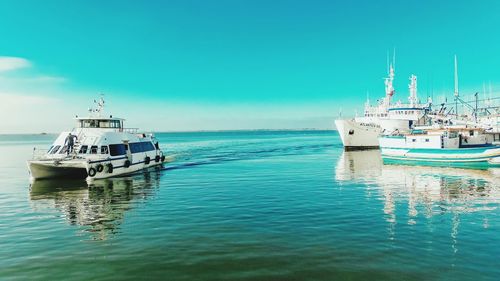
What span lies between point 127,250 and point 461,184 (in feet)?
84.1

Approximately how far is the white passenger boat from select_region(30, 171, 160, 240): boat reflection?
102cm

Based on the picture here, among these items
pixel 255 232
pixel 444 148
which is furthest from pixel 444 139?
pixel 255 232

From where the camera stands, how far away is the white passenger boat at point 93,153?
1198 inches

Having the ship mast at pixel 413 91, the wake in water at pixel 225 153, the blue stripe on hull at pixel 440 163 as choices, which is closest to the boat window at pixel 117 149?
the wake in water at pixel 225 153

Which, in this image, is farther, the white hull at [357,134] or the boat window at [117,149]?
the white hull at [357,134]

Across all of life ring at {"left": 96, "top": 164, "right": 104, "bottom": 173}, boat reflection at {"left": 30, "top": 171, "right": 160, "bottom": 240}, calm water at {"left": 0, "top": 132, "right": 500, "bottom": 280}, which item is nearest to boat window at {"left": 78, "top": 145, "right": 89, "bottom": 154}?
life ring at {"left": 96, "top": 164, "right": 104, "bottom": 173}

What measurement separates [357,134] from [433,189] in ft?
161

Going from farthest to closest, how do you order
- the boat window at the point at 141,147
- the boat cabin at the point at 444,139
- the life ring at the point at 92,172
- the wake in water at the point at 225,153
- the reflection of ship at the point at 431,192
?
1. the wake in water at the point at 225,153
2. the boat cabin at the point at 444,139
3. the boat window at the point at 141,147
4. the life ring at the point at 92,172
5. the reflection of ship at the point at 431,192

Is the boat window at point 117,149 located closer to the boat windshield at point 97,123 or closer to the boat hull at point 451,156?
the boat windshield at point 97,123

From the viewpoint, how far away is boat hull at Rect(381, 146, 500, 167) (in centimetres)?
3462

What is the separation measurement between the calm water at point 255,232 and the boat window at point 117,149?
7.15 metres

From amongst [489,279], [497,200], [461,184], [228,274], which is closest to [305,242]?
[228,274]

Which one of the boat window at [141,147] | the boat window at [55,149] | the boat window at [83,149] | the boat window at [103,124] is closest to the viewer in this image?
the boat window at [83,149]

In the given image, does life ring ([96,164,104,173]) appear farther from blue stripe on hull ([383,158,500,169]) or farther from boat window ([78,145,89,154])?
blue stripe on hull ([383,158,500,169])
